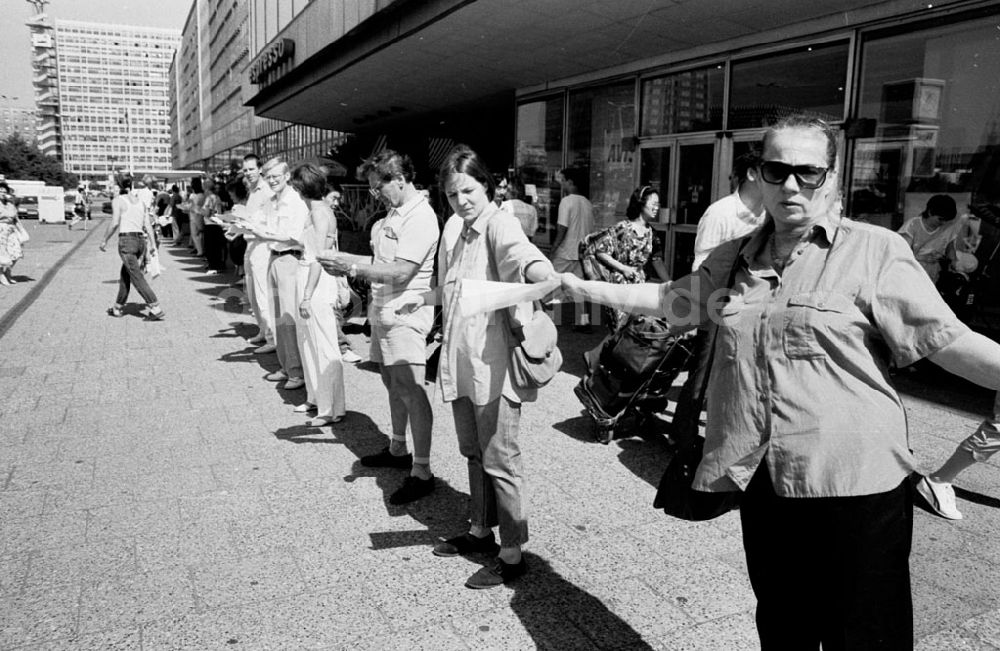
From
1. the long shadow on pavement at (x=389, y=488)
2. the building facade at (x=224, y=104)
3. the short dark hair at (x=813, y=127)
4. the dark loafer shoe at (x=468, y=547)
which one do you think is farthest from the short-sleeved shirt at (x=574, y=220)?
the building facade at (x=224, y=104)

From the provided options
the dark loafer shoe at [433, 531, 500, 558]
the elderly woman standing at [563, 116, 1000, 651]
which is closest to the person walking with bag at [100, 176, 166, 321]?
the dark loafer shoe at [433, 531, 500, 558]

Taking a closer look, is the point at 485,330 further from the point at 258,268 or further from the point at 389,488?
the point at 258,268

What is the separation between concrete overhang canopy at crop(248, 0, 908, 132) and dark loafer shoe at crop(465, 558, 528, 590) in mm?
7164

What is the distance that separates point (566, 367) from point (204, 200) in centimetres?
1324

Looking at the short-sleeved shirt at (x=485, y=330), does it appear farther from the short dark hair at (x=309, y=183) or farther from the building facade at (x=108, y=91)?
the building facade at (x=108, y=91)

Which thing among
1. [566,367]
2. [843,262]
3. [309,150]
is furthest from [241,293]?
[309,150]

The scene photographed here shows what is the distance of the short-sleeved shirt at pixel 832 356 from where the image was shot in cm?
184

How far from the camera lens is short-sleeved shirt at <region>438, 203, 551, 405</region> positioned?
128 inches

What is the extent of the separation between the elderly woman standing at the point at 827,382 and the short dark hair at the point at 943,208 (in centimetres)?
671

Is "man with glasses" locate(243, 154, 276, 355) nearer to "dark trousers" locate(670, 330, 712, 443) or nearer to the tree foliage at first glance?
"dark trousers" locate(670, 330, 712, 443)

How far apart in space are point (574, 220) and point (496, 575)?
7.80 meters

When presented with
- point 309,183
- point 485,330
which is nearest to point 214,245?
point 309,183

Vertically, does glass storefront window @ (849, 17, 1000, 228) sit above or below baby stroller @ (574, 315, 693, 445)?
above

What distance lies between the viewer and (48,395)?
6.56m
